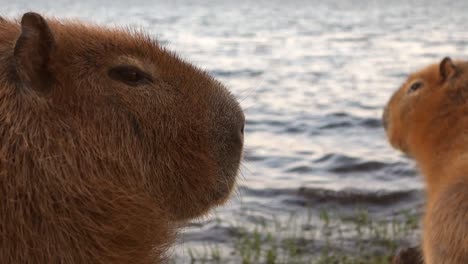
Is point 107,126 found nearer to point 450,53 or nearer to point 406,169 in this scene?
point 406,169

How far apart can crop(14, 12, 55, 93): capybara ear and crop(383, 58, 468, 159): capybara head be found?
13.1 ft

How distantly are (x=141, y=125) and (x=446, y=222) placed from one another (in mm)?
2678

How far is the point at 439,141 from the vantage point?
5.24 m

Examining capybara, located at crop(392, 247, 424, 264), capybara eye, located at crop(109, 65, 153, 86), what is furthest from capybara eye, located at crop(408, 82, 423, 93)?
capybara eye, located at crop(109, 65, 153, 86)

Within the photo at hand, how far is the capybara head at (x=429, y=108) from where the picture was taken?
5246 millimetres

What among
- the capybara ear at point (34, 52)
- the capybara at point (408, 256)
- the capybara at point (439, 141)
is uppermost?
the capybara ear at point (34, 52)

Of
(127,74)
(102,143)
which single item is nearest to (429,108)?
(127,74)

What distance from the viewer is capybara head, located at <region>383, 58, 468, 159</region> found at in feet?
17.2

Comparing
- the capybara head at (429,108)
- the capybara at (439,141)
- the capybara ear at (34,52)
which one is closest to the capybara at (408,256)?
the capybara at (439,141)

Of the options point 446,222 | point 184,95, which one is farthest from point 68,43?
point 446,222

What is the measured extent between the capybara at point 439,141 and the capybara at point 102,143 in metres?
2.29

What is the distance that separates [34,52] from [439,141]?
4.12 meters

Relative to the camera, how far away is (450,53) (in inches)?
789

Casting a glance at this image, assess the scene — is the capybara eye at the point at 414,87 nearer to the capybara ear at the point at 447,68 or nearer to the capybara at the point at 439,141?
the capybara at the point at 439,141
